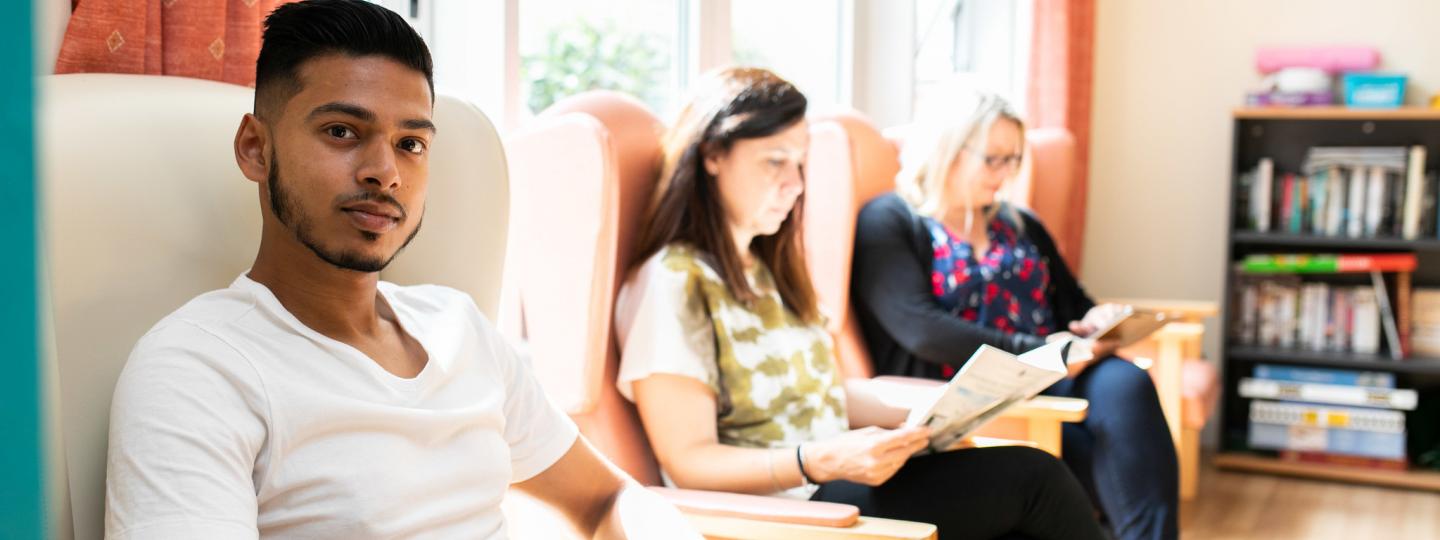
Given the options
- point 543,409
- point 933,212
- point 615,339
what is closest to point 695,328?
point 615,339

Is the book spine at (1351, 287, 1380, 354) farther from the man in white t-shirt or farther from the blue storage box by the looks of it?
the man in white t-shirt

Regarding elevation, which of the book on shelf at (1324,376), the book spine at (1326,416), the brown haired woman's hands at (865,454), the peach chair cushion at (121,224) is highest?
the peach chair cushion at (121,224)

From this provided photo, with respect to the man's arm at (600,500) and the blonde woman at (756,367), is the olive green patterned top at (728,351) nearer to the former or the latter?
the blonde woman at (756,367)

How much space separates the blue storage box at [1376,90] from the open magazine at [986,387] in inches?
111

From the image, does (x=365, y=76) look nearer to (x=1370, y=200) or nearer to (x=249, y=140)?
(x=249, y=140)

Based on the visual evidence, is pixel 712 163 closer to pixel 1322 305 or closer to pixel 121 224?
pixel 121 224

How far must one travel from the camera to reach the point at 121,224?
958mm

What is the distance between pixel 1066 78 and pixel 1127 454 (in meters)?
1.93

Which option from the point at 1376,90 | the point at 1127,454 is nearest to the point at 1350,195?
the point at 1376,90

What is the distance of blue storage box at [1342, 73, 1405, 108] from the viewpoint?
385cm

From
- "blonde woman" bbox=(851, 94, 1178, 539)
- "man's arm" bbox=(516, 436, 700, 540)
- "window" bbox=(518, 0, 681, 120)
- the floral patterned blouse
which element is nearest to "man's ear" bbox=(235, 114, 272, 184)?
"man's arm" bbox=(516, 436, 700, 540)

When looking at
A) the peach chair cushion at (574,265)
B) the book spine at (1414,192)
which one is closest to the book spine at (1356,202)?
the book spine at (1414,192)

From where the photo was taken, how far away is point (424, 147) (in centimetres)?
106

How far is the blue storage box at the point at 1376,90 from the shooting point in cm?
385
